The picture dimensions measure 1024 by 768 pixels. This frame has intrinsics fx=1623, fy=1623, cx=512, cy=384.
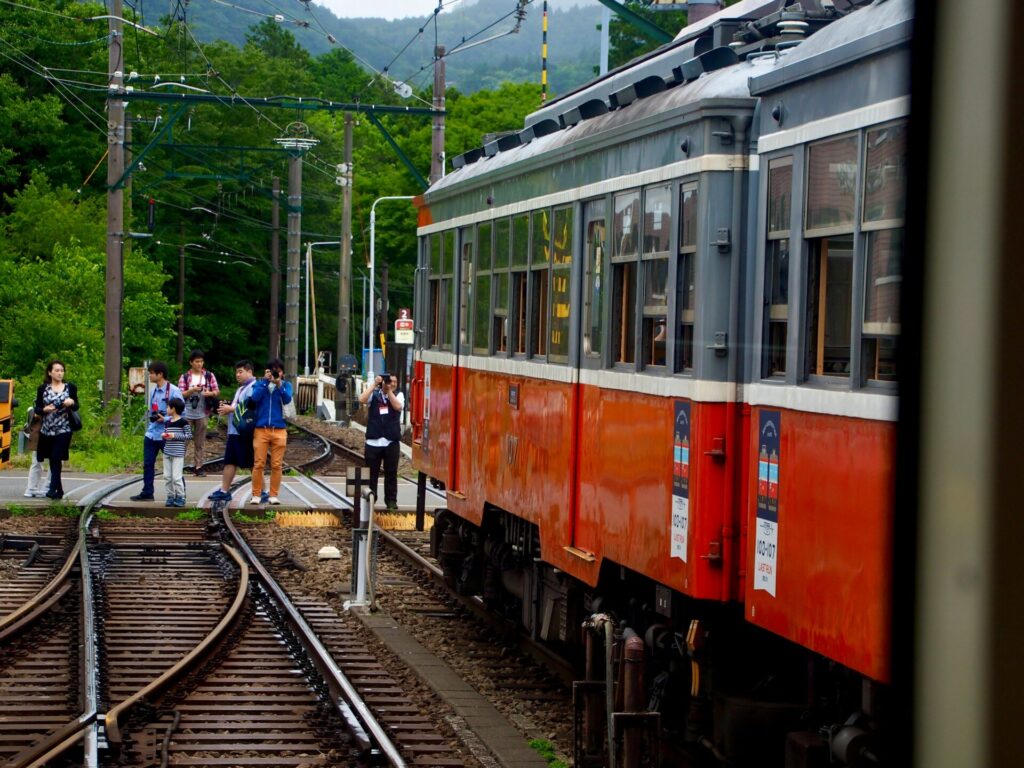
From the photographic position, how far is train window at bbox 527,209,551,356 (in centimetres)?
959

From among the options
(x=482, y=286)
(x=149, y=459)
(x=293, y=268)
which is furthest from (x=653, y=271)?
(x=293, y=268)

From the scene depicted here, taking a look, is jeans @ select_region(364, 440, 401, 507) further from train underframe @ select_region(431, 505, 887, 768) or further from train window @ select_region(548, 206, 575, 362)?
train underframe @ select_region(431, 505, 887, 768)

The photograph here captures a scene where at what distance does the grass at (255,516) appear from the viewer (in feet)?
61.5

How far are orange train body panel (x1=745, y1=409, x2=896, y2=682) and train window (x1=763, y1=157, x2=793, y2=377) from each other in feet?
1.11

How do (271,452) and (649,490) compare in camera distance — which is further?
(271,452)

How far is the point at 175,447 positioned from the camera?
18.4 meters

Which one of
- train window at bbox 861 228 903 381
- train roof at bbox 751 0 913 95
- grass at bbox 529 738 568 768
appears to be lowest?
grass at bbox 529 738 568 768

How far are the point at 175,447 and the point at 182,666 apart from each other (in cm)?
853

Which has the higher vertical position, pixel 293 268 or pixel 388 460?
Result: pixel 293 268

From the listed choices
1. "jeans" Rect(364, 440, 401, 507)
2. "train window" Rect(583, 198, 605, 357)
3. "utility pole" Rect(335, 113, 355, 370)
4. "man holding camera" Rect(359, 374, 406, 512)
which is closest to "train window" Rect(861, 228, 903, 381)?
"train window" Rect(583, 198, 605, 357)

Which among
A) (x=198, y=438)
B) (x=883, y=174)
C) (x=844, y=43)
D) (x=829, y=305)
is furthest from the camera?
(x=198, y=438)

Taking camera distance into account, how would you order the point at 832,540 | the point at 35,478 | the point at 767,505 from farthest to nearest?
the point at 35,478, the point at 767,505, the point at 832,540

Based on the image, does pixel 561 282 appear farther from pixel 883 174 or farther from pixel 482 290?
pixel 883 174

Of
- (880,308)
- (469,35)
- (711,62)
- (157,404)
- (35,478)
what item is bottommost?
(35,478)
